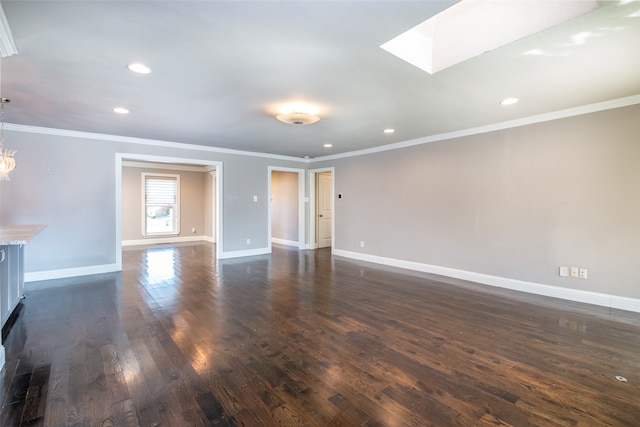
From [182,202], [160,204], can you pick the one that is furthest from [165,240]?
[182,202]

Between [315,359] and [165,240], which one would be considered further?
[165,240]

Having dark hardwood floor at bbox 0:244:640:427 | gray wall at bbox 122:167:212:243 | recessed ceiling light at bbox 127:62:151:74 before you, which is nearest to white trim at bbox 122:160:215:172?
gray wall at bbox 122:167:212:243

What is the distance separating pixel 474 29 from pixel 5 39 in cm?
345

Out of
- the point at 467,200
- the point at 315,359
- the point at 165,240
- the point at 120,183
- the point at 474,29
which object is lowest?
the point at 315,359

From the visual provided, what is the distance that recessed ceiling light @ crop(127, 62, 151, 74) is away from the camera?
2.53 metres

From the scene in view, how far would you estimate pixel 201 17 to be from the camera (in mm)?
1872

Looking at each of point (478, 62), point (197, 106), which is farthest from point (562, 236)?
point (197, 106)

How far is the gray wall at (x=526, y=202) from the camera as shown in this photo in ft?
11.4

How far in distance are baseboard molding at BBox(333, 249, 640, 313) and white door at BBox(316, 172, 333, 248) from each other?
2.56 m

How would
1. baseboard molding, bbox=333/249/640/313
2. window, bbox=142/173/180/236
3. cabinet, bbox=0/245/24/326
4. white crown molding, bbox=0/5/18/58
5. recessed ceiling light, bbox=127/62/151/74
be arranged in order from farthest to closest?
window, bbox=142/173/180/236, baseboard molding, bbox=333/249/640/313, cabinet, bbox=0/245/24/326, recessed ceiling light, bbox=127/62/151/74, white crown molding, bbox=0/5/18/58

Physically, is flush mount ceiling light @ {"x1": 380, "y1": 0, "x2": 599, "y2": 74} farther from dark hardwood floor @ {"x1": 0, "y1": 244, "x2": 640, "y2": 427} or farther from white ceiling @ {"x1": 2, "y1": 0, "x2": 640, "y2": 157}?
dark hardwood floor @ {"x1": 0, "y1": 244, "x2": 640, "y2": 427}

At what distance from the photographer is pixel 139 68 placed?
8.50 feet

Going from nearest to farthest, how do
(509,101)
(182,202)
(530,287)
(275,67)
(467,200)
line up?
(275,67) < (509,101) < (530,287) < (467,200) < (182,202)

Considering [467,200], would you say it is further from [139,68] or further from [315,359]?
[139,68]
